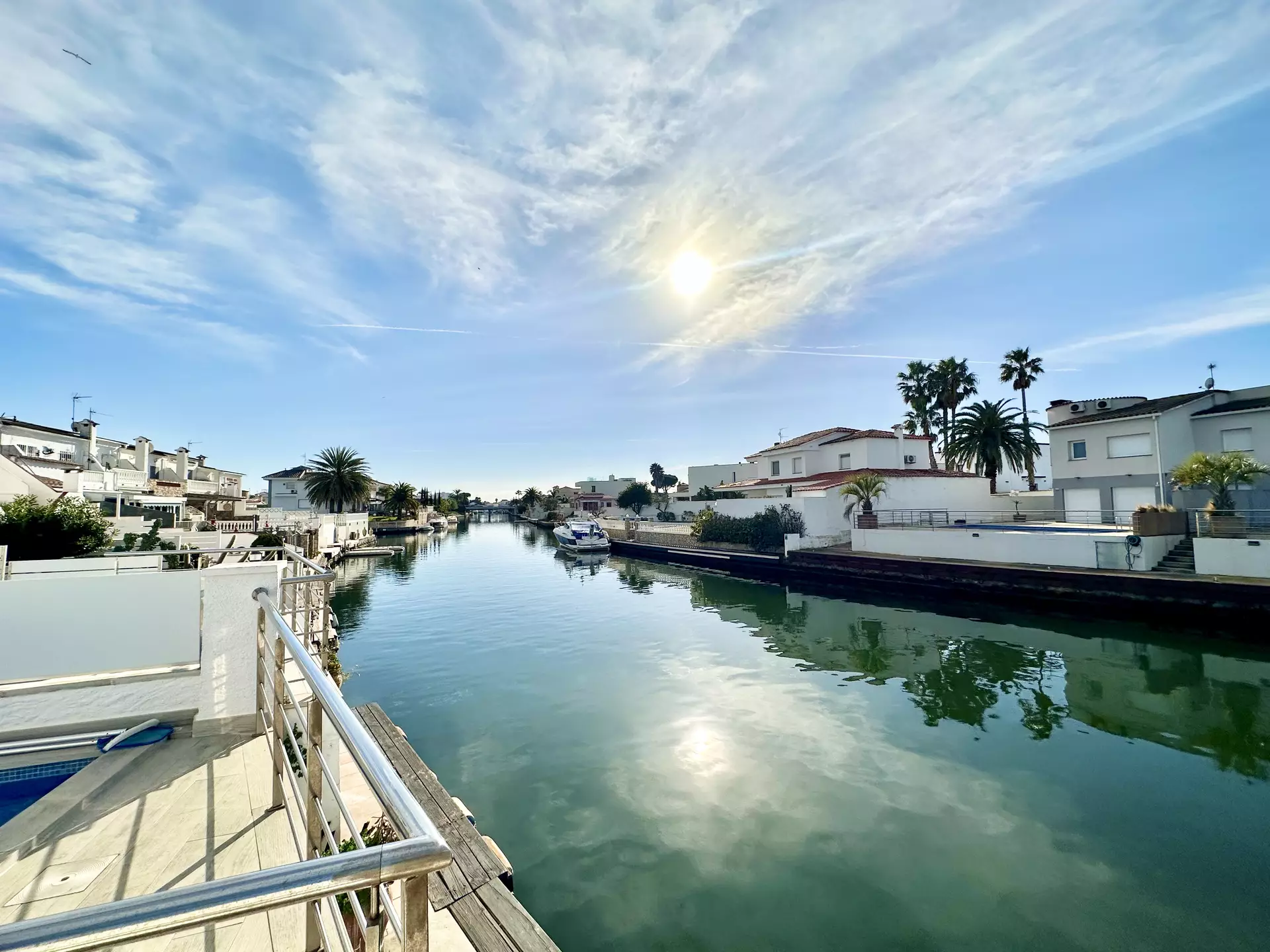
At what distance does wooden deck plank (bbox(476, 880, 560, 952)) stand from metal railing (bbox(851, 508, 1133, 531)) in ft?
81.6

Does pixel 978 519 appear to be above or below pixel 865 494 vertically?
below

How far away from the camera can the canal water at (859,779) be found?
5207 millimetres

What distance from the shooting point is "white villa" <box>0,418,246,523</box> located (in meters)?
25.0

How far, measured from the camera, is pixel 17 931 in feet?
3.03

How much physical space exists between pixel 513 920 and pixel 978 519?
3493 cm

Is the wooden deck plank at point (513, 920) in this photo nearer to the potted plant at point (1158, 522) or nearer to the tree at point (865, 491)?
the potted plant at point (1158, 522)

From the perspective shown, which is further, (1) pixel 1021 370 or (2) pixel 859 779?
(1) pixel 1021 370

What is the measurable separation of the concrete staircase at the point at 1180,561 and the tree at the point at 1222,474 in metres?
1.31

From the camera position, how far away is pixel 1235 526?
16688 millimetres

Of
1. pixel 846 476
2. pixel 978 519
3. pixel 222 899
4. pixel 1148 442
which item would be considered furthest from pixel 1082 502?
pixel 222 899

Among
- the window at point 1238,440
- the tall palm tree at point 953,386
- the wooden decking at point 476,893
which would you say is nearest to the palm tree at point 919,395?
the tall palm tree at point 953,386

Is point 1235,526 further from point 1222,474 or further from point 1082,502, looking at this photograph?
point 1082,502

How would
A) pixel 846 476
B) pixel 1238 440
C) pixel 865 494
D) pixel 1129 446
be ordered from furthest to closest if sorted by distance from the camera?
pixel 846 476
pixel 865 494
pixel 1129 446
pixel 1238 440

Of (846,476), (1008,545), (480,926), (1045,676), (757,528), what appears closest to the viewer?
(480,926)
